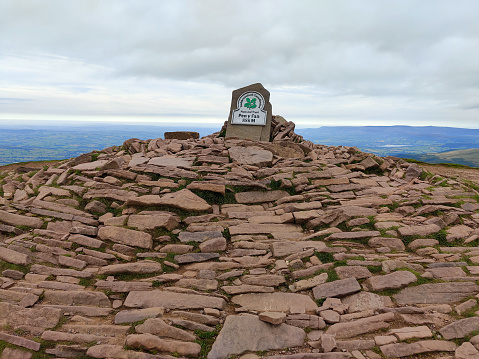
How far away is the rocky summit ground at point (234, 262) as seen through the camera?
6824 mm

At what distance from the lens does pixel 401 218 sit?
39.0ft

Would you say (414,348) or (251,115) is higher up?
(251,115)

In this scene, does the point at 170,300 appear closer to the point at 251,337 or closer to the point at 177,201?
the point at 251,337

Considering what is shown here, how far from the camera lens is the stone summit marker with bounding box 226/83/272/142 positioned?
21.6 meters

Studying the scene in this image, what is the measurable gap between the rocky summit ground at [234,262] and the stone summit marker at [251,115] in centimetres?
566

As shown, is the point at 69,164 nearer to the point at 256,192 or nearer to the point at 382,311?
the point at 256,192

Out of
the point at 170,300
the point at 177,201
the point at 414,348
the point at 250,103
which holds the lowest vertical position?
the point at 170,300

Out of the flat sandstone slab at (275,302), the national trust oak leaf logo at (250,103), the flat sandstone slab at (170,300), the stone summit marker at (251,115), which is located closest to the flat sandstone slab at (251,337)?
the flat sandstone slab at (275,302)

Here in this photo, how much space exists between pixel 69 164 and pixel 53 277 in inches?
364

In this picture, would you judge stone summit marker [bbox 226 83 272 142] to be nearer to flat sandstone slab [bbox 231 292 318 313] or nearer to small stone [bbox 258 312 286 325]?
flat sandstone slab [bbox 231 292 318 313]

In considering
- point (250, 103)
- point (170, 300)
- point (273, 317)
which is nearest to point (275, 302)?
point (273, 317)

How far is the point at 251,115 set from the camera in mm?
21750

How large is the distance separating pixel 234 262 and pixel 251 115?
47.0ft

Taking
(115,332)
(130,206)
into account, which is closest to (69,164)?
(130,206)
